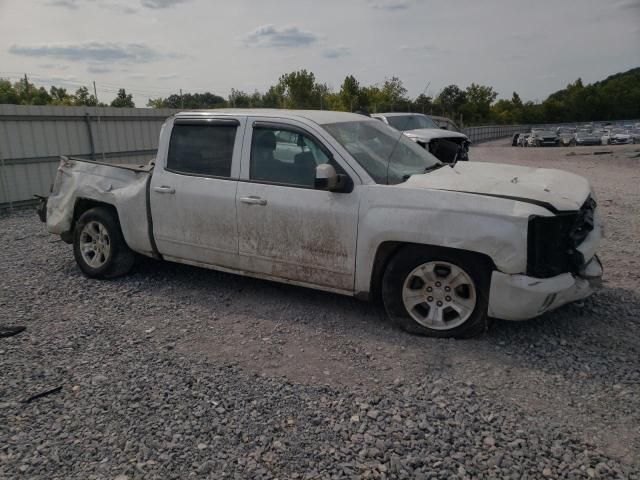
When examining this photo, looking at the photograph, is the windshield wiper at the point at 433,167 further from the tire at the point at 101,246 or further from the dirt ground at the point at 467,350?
the tire at the point at 101,246

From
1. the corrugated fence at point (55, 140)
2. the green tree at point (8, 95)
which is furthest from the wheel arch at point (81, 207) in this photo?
the green tree at point (8, 95)

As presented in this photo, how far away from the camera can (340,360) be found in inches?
152

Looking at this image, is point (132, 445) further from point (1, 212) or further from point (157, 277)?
point (1, 212)

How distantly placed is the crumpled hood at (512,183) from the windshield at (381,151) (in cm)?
18

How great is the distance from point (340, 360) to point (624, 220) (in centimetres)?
637

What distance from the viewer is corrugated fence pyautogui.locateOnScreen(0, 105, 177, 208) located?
34.3ft

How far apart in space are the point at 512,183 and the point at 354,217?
1.31 metres

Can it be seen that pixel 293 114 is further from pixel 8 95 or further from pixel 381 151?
pixel 8 95

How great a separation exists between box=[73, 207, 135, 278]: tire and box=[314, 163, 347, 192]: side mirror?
2.70m

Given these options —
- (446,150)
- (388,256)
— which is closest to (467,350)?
(388,256)

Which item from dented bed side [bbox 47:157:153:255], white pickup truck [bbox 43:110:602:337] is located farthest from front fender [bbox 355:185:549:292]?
dented bed side [bbox 47:157:153:255]

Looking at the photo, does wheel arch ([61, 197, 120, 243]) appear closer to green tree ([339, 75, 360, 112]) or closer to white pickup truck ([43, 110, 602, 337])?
white pickup truck ([43, 110, 602, 337])

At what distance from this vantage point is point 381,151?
471 cm

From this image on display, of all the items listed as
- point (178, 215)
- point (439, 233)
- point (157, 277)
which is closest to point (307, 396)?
point (439, 233)
